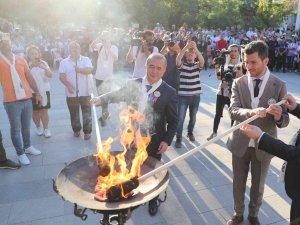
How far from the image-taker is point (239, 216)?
12.5 feet

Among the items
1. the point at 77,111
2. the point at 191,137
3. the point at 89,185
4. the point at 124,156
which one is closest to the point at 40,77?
the point at 77,111

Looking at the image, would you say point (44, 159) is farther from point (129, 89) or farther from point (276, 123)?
point (276, 123)

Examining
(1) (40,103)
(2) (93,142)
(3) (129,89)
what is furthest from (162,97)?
(1) (40,103)

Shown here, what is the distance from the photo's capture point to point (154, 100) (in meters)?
→ 3.75

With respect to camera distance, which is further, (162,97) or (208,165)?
(208,165)

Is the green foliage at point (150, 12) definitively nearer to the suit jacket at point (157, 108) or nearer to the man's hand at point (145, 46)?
the man's hand at point (145, 46)

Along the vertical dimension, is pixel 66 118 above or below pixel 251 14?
below

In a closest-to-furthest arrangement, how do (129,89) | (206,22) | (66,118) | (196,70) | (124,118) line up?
1. (124,118)
2. (129,89)
3. (196,70)
4. (66,118)
5. (206,22)

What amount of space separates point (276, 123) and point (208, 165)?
2459 mm

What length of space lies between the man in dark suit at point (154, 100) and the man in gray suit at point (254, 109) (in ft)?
2.46

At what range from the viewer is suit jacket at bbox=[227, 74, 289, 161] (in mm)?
3254

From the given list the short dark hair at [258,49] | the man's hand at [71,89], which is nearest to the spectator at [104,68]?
the man's hand at [71,89]

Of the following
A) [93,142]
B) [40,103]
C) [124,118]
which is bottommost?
[93,142]

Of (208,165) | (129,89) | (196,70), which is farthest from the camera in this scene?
(196,70)
